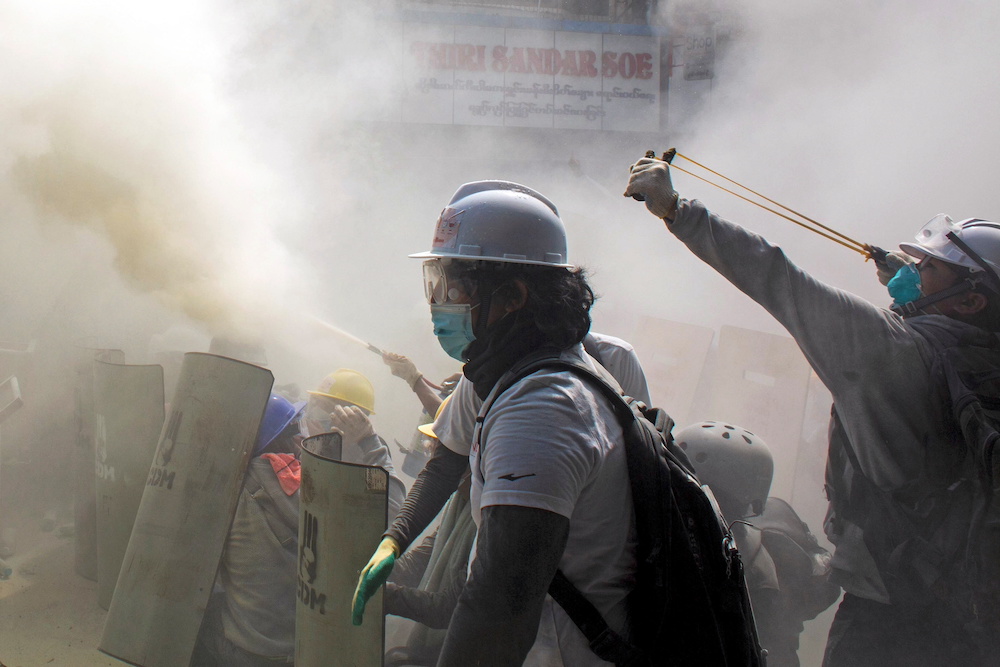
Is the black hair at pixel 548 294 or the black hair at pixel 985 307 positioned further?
the black hair at pixel 985 307

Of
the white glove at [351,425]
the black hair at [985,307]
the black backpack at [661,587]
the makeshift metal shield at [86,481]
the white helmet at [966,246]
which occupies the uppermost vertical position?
the white helmet at [966,246]

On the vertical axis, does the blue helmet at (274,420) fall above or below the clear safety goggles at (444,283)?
below

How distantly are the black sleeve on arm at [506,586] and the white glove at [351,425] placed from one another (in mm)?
2311

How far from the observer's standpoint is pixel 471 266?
4.60 feet

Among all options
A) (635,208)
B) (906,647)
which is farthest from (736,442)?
(635,208)

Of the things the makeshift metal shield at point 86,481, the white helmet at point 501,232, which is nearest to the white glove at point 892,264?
the white helmet at point 501,232

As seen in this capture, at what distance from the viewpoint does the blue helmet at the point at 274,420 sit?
266 cm

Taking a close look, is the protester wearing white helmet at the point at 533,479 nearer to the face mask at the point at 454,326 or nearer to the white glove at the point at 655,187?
the face mask at the point at 454,326

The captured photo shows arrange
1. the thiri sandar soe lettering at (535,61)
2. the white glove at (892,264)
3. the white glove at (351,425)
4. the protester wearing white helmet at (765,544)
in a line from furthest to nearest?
1. the thiri sandar soe lettering at (535,61)
2. the white glove at (351,425)
3. the protester wearing white helmet at (765,544)
4. the white glove at (892,264)

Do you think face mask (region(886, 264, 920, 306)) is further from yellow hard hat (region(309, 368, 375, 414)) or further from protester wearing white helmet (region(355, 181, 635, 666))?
yellow hard hat (region(309, 368, 375, 414))

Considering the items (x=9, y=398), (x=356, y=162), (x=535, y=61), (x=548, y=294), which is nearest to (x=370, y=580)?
(x=548, y=294)

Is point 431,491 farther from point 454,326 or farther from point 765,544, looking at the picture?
point 765,544

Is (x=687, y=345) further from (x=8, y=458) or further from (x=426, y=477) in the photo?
(x=8, y=458)

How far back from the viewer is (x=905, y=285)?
2.10 meters
